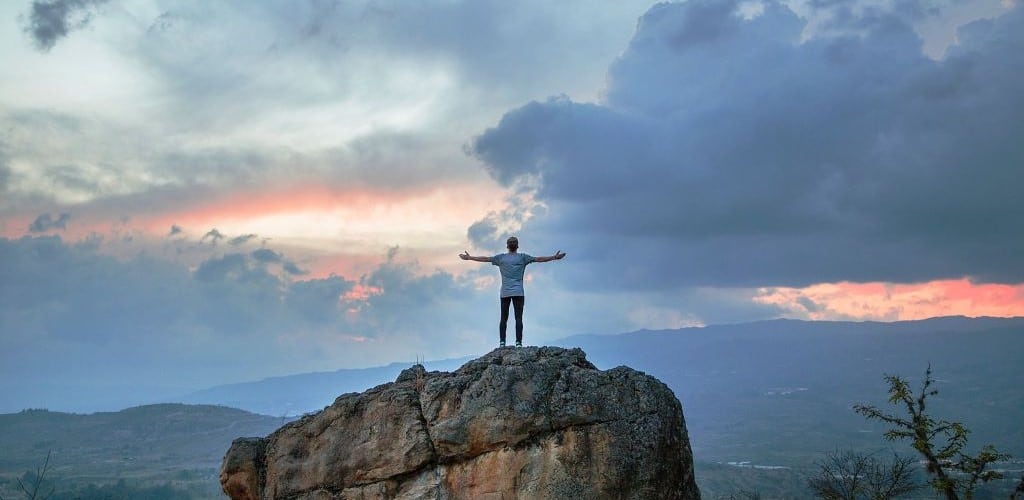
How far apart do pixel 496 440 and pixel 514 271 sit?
5.85 m

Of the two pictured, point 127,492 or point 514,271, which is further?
point 127,492

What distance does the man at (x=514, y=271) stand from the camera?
25.1m

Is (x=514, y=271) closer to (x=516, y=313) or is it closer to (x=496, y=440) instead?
(x=516, y=313)

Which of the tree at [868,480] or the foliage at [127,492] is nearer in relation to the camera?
the tree at [868,480]

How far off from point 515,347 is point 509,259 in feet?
9.29

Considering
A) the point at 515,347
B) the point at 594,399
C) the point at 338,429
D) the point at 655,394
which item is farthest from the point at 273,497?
the point at 655,394

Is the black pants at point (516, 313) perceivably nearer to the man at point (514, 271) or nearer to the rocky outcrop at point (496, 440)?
the man at point (514, 271)

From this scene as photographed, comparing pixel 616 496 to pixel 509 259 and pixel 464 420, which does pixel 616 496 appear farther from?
pixel 509 259

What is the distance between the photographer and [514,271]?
2519 cm

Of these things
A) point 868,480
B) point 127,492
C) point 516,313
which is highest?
point 516,313

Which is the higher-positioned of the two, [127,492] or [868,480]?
[868,480]

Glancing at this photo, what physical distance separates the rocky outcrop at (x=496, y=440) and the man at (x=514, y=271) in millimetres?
2690

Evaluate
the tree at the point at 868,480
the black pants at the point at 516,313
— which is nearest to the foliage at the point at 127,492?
the tree at the point at 868,480

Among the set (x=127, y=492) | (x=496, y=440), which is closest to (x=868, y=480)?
(x=496, y=440)
